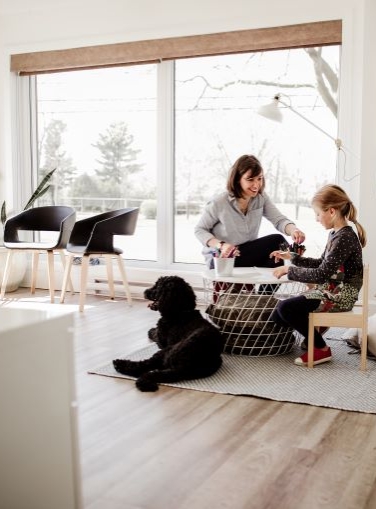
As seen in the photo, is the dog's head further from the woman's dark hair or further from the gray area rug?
the woman's dark hair

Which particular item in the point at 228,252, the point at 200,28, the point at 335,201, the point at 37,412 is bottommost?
the point at 37,412

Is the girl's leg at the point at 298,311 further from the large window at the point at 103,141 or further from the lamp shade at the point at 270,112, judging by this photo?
the large window at the point at 103,141

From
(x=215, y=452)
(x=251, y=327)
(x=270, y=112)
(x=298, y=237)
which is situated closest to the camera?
(x=215, y=452)

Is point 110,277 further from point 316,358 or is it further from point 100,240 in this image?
point 316,358

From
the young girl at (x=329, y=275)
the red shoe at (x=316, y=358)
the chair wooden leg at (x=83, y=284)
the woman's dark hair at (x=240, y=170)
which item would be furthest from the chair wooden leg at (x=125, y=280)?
the red shoe at (x=316, y=358)

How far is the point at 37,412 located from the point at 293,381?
1832 mm

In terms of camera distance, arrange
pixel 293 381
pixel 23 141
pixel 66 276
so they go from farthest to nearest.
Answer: pixel 23 141
pixel 66 276
pixel 293 381

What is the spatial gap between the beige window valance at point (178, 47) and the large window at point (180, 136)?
158 mm

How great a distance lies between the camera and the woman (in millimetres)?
3803

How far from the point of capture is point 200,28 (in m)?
4.74

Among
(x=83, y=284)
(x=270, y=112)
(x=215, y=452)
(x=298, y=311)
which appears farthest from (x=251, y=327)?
(x=83, y=284)

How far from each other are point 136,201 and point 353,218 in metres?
2.46

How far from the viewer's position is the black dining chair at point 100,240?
4.62 m

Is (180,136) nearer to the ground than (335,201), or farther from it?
farther from it
